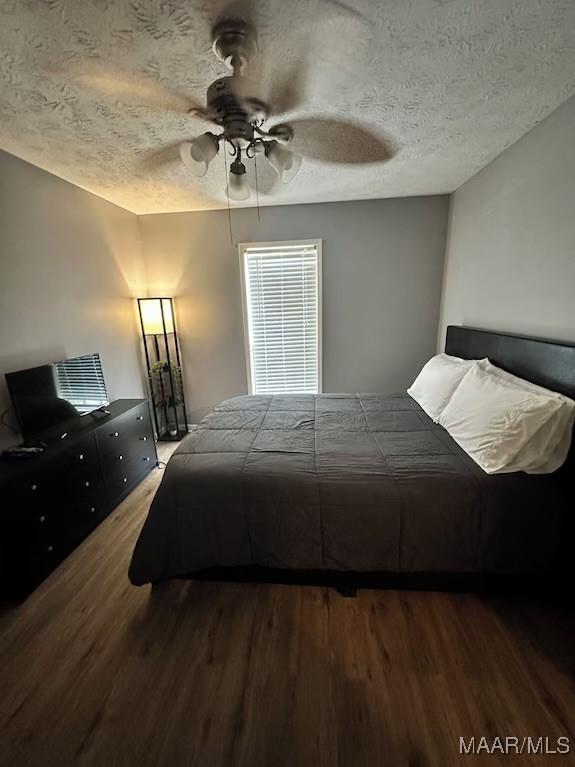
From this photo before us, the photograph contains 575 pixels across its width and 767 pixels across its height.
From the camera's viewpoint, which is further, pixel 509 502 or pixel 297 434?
pixel 297 434

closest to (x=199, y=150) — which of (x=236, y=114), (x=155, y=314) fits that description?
(x=236, y=114)

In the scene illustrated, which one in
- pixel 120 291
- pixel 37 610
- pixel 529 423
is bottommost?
pixel 37 610

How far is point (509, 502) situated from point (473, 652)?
2.18 ft

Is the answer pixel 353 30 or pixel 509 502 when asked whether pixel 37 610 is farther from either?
pixel 353 30

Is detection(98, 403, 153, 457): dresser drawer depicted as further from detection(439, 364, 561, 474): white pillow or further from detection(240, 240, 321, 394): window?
detection(439, 364, 561, 474): white pillow

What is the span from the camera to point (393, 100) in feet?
5.05

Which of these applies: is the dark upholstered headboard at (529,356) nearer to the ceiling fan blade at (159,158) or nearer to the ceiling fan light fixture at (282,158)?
the ceiling fan light fixture at (282,158)

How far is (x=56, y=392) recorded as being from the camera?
85.7 inches

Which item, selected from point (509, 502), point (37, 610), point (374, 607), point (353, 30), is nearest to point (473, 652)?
point (374, 607)

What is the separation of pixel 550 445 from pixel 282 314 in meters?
2.62

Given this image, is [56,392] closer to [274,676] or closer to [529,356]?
[274,676]

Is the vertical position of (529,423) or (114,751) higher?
(529,423)

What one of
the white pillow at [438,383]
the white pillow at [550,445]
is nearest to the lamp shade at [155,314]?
the white pillow at [438,383]

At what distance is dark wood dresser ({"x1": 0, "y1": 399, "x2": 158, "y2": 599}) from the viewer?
62.7 inches
